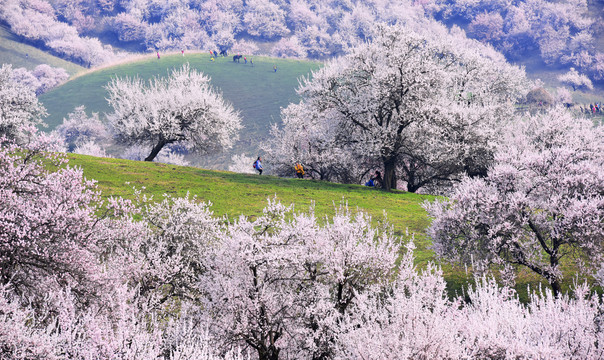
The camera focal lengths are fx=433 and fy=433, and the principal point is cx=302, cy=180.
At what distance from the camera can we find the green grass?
176875mm

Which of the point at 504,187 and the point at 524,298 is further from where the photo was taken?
the point at 524,298

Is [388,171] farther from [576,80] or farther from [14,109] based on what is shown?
[576,80]

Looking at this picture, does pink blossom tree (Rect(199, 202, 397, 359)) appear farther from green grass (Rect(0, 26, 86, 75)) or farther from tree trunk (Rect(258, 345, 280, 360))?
green grass (Rect(0, 26, 86, 75))

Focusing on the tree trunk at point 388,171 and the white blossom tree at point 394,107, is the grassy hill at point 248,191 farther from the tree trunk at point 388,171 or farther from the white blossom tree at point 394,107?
the white blossom tree at point 394,107

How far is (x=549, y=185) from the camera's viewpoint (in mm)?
20438

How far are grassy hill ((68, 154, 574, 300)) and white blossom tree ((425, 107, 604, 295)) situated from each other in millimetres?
6631

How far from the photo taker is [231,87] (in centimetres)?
13012

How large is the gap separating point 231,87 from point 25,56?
372ft

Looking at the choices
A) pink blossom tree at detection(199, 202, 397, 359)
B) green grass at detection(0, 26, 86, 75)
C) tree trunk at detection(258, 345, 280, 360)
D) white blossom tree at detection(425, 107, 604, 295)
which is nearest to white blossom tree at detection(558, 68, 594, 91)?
white blossom tree at detection(425, 107, 604, 295)

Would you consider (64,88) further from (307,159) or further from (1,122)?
(307,159)

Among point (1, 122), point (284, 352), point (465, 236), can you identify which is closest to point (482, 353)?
point (284, 352)

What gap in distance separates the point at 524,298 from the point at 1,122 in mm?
51490

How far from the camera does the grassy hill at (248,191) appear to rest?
32344 millimetres

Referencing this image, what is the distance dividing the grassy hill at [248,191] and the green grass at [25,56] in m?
159
